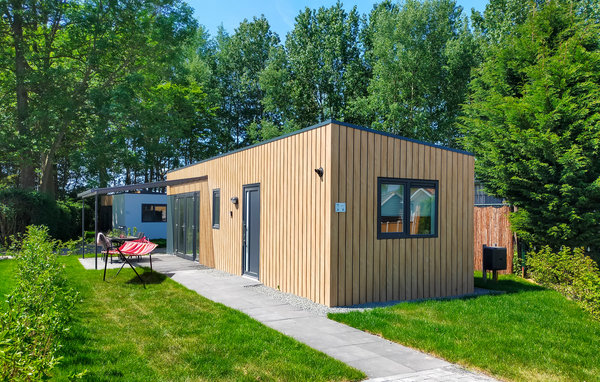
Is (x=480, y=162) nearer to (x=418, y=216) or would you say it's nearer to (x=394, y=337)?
(x=418, y=216)

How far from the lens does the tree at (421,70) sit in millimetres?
21188

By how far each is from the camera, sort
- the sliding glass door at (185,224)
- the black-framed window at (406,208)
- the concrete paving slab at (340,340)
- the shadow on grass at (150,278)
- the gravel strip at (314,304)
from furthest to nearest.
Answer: the sliding glass door at (185,224) → the shadow on grass at (150,278) → the black-framed window at (406,208) → the gravel strip at (314,304) → the concrete paving slab at (340,340)

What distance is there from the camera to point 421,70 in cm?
2139

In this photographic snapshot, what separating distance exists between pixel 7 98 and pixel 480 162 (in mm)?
20551

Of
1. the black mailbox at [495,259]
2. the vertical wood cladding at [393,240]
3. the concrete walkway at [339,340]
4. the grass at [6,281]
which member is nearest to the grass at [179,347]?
the concrete walkway at [339,340]

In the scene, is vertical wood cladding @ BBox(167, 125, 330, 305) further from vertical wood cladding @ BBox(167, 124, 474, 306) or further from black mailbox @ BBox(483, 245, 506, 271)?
black mailbox @ BBox(483, 245, 506, 271)

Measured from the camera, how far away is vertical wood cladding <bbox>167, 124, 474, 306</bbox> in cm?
673

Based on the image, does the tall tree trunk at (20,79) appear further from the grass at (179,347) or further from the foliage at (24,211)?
the grass at (179,347)

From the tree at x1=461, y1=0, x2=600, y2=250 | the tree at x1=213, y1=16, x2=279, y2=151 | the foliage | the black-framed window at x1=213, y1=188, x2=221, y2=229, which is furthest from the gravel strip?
the tree at x1=213, y1=16, x2=279, y2=151

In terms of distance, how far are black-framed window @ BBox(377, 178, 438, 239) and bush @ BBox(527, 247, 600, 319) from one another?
7.70 ft

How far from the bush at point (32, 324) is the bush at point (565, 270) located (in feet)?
22.5

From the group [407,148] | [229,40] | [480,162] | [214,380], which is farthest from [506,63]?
[229,40]

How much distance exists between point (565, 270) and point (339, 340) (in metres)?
5.81

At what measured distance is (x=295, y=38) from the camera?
87.0ft
